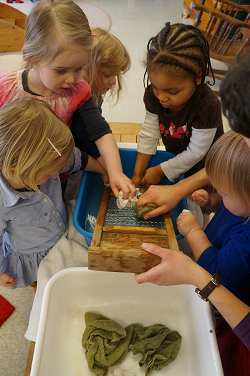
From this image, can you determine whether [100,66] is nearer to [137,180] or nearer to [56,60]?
[56,60]

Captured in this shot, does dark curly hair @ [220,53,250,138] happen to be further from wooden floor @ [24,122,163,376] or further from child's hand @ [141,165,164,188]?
wooden floor @ [24,122,163,376]

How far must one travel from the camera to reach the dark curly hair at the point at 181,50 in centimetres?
90

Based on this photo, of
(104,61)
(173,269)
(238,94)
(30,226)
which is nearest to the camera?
(238,94)

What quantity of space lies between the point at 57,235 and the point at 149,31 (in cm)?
358

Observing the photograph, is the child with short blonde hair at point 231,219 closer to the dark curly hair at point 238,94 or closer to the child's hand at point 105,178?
the dark curly hair at point 238,94

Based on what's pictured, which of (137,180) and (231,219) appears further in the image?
(137,180)

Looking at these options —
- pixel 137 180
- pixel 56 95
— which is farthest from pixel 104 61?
pixel 137 180

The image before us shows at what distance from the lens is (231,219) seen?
841mm

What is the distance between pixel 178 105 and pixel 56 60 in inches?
17.9

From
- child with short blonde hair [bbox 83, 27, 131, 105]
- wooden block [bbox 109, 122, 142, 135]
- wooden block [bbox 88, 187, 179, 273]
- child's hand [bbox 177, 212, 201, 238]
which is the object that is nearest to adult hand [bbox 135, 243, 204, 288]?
wooden block [bbox 88, 187, 179, 273]

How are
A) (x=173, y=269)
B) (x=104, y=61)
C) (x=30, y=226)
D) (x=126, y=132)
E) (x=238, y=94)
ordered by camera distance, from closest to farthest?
(x=238, y=94), (x=173, y=269), (x=30, y=226), (x=104, y=61), (x=126, y=132)

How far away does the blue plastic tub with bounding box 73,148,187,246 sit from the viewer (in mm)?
1112

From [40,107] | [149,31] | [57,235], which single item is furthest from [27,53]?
[149,31]

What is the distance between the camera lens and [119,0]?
4.52m
